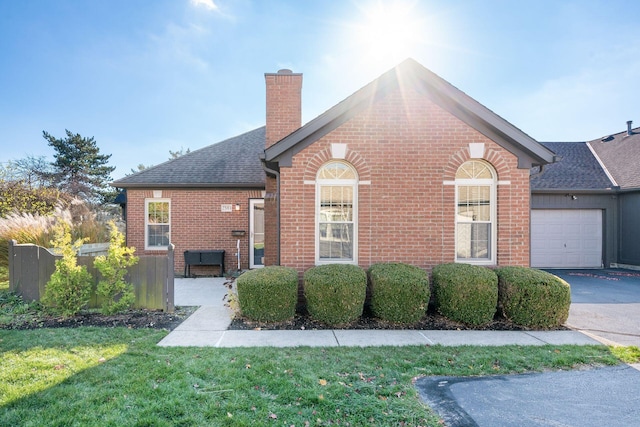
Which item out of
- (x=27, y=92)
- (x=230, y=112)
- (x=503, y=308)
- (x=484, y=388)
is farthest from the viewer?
(x=230, y=112)

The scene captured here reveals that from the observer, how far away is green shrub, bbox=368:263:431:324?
566 centimetres

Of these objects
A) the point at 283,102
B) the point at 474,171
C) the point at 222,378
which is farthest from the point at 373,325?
the point at 283,102

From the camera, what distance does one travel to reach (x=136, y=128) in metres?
27.3

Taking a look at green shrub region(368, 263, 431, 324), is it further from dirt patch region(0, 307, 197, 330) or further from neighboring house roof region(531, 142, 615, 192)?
neighboring house roof region(531, 142, 615, 192)

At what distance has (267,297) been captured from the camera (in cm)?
562

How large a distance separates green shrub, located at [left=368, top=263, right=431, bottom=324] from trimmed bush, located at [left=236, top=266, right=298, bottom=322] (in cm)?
163

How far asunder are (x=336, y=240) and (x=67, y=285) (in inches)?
208

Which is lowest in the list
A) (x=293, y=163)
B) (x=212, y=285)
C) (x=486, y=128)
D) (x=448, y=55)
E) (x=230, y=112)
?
(x=212, y=285)

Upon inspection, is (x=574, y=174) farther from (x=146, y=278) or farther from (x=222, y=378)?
(x=146, y=278)

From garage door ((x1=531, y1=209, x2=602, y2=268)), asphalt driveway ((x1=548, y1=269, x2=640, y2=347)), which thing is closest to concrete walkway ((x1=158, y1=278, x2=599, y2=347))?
asphalt driveway ((x1=548, y1=269, x2=640, y2=347))

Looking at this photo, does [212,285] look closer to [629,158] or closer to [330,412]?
[330,412]

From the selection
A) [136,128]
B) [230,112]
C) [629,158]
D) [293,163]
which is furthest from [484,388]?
[136,128]

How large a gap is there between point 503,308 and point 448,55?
6587 millimetres

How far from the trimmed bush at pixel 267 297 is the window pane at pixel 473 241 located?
3.86 metres
